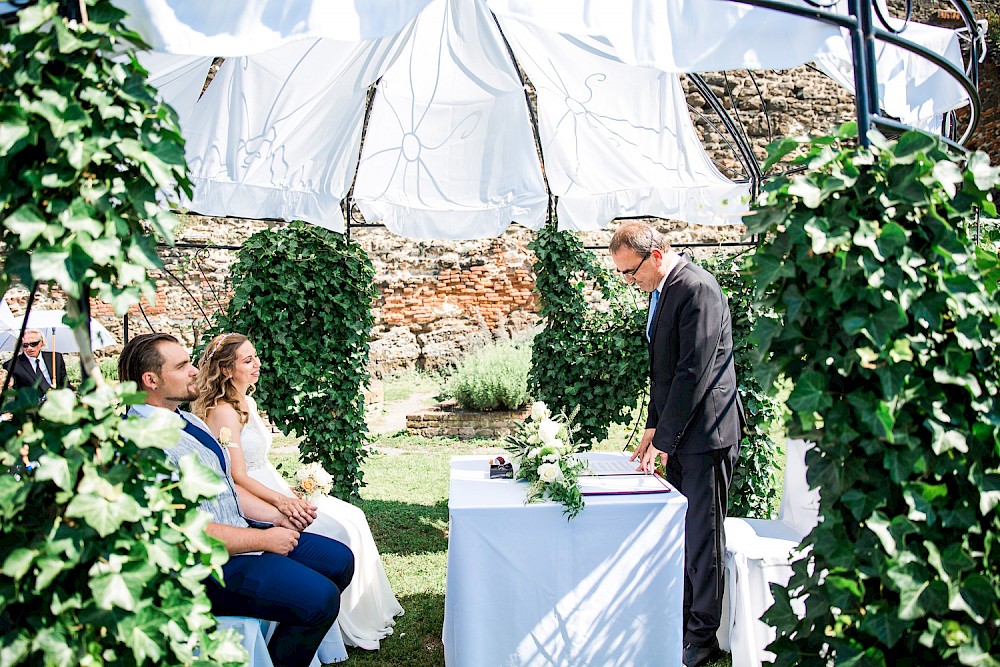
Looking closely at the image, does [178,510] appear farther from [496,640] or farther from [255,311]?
[255,311]

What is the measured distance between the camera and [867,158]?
1.89 m

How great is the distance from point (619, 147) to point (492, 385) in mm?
4738

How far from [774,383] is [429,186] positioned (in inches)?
157

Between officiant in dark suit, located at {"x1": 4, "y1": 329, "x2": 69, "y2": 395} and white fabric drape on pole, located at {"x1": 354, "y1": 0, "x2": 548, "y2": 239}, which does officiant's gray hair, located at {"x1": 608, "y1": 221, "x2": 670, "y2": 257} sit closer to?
white fabric drape on pole, located at {"x1": 354, "y1": 0, "x2": 548, "y2": 239}

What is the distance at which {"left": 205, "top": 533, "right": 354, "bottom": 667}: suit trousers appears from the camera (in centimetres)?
273

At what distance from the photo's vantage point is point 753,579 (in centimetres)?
320

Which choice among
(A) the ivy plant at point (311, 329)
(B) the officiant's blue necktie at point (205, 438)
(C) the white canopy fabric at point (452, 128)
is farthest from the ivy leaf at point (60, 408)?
(A) the ivy plant at point (311, 329)

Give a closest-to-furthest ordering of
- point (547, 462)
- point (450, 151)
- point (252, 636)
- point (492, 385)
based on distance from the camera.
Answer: point (252, 636), point (547, 462), point (450, 151), point (492, 385)

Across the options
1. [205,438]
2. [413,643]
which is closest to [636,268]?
[205,438]

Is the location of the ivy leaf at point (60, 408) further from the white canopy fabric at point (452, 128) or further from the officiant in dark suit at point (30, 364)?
the officiant in dark suit at point (30, 364)

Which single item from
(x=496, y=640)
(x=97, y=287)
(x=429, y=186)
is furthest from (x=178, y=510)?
(x=429, y=186)

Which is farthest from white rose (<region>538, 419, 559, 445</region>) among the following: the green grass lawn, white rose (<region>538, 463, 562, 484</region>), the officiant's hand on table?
the green grass lawn

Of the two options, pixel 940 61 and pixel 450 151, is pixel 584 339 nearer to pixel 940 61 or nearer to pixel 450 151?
pixel 450 151

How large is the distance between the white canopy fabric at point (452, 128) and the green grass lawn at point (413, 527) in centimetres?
188
